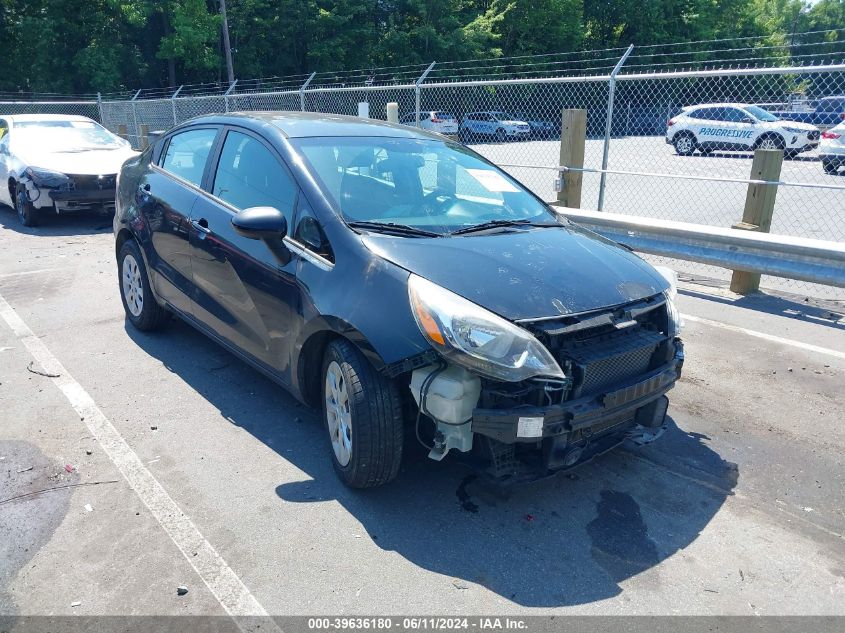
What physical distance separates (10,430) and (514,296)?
3.05 metres

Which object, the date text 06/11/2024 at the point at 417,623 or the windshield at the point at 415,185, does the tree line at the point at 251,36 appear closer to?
the windshield at the point at 415,185

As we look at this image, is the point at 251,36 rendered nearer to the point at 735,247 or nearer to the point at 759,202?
the point at 759,202

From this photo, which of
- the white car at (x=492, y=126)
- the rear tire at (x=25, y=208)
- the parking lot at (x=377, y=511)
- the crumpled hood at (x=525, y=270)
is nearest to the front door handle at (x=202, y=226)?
the parking lot at (x=377, y=511)

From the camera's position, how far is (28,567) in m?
2.78

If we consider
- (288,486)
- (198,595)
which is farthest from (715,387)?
(198,595)

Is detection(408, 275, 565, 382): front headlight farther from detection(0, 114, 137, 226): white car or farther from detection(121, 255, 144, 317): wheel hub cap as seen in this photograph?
detection(0, 114, 137, 226): white car

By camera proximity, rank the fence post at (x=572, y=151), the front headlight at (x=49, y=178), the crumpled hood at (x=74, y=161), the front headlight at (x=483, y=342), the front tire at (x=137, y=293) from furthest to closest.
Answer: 1. the crumpled hood at (x=74, y=161)
2. the front headlight at (x=49, y=178)
3. the fence post at (x=572, y=151)
4. the front tire at (x=137, y=293)
5. the front headlight at (x=483, y=342)

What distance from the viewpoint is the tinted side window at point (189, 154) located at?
4.47 meters

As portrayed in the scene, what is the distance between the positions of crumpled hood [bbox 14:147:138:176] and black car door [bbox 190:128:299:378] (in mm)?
6363

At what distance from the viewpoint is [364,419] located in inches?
118

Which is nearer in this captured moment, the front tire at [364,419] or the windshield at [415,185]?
the front tire at [364,419]

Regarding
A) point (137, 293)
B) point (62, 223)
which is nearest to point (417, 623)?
point (137, 293)

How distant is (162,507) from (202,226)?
1771mm

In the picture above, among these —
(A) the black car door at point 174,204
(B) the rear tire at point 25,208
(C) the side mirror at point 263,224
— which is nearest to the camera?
(C) the side mirror at point 263,224
